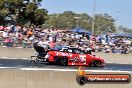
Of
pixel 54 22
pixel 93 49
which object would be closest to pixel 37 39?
pixel 93 49

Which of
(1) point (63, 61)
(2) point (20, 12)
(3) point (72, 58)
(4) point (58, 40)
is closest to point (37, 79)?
(1) point (63, 61)

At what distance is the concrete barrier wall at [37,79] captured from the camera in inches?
469

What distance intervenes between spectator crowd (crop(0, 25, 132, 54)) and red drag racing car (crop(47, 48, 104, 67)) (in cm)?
264

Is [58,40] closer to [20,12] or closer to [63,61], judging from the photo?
[63,61]

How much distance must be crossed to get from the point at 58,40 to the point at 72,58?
560cm

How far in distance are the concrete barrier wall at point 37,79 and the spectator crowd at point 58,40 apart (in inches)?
682

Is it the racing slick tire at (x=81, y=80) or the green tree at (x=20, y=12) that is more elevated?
the green tree at (x=20, y=12)

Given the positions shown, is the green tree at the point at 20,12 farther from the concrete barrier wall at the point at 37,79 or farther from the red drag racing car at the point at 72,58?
the concrete barrier wall at the point at 37,79

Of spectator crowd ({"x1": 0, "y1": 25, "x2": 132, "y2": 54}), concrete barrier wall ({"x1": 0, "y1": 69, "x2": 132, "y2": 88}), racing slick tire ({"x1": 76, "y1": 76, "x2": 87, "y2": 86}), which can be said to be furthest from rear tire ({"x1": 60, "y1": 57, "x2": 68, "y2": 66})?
racing slick tire ({"x1": 76, "y1": 76, "x2": 87, "y2": 86})

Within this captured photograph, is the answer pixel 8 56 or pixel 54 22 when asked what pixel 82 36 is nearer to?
pixel 8 56

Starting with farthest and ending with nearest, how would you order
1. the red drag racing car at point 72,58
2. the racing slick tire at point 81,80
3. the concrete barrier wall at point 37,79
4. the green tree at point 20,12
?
1. the green tree at point 20,12
2. the red drag racing car at point 72,58
3. the racing slick tire at point 81,80
4. the concrete barrier wall at point 37,79

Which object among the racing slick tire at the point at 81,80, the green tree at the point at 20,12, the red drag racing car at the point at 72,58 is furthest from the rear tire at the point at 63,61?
the green tree at the point at 20,12

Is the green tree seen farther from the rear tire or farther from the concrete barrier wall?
the concrete barrier wall

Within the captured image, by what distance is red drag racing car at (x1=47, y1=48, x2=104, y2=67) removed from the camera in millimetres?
26109
